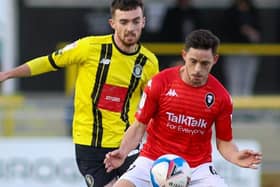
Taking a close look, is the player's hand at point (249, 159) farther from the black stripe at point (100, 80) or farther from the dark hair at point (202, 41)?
the black stripe at point (100, 80)

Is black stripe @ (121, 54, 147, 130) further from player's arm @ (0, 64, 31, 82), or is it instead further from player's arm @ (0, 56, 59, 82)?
player's arm @ (0, 64, 31, 82)

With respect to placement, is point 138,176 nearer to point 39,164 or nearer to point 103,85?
point 103,85

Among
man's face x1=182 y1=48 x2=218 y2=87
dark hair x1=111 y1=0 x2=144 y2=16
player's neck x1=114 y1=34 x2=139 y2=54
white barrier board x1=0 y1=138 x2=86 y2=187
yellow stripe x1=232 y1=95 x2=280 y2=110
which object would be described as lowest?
white barrier board x1=0 y1=138 x2=86 y2=187

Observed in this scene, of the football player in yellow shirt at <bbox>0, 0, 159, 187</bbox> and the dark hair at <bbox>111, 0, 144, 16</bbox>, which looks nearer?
the dark hair at <bbox>111, 0, 144, 16</bbox>

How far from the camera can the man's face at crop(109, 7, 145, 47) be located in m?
8.88

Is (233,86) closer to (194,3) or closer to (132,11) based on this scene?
(194,3)

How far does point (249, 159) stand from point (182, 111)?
0.58 metres

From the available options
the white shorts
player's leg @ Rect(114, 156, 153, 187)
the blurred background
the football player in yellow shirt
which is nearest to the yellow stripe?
the blurred background

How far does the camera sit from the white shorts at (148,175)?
8352mm

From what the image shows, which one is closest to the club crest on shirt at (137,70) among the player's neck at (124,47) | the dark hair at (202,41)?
the player's neck at (124,47)

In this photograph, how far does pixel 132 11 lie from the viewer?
8.90 metres

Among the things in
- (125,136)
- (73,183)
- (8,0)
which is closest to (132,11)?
(125,136)

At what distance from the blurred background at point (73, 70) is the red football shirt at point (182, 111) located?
465cm

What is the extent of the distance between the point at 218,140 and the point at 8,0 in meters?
8.58
